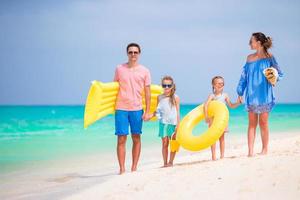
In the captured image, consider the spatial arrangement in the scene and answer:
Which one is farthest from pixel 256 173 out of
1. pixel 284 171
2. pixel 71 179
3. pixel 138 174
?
pixel 71 179

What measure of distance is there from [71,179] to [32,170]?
144 centimetres

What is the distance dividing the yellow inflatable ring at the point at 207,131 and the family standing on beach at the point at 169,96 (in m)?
0.13

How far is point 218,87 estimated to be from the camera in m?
5.48

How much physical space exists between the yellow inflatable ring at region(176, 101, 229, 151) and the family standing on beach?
0.13 meters

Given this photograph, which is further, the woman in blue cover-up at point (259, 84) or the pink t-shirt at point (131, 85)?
the pink t-shirt at point (131, 85)

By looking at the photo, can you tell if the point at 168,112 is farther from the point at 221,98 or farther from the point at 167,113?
the point at 221,98

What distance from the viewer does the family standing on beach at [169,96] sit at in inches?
202

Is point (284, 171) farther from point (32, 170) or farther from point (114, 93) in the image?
point (32, 170)

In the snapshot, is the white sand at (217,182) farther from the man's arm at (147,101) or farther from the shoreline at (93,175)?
the man's arm at (147,101)

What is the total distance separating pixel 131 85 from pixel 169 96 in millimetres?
457

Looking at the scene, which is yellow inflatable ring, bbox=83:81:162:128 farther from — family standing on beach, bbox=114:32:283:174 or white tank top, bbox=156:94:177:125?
white tank top, bbox=156:94:177:125

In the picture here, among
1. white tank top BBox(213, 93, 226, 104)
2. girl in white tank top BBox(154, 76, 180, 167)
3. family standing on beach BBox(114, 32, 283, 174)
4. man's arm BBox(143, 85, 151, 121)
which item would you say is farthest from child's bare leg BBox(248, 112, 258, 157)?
man's arm BBox(143, 85, 151, 121)

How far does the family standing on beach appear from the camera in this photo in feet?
16.8

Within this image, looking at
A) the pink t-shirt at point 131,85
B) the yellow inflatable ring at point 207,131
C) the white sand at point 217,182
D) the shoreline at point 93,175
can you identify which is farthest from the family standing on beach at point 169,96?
the white sand at point 217,182
